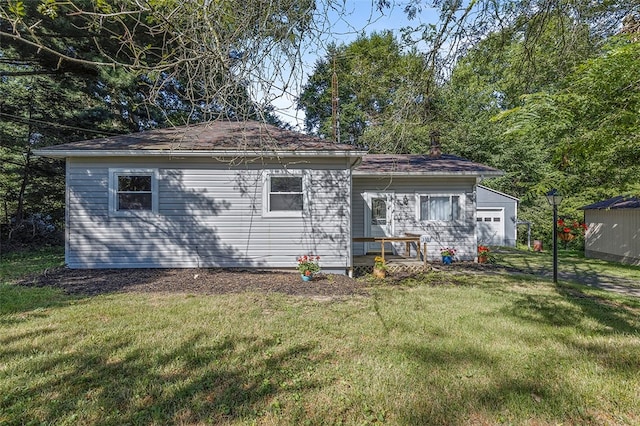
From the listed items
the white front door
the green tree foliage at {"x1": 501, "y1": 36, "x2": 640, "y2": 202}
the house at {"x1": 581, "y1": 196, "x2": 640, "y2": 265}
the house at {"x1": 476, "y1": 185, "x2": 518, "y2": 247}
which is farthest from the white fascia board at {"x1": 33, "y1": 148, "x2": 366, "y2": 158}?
the house at {"x1": 476, "y1": 185, "x2": 518, "y2": 247}

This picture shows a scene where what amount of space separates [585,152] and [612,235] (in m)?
12.1

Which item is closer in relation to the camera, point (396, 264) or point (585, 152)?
point (585, 152)

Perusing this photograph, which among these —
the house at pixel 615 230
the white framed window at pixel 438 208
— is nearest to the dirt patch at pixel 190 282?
the white framed window at pixel 438 208

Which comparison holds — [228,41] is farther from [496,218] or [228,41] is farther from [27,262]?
Answer: [496,218]

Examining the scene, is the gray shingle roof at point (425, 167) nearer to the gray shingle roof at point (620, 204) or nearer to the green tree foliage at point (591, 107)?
the green tree foliage at point (591, 107)

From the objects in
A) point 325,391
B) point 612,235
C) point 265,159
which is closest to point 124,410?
point 325,391

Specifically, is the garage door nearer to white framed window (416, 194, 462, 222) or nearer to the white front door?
white framed window (416, 194, 462, 222)

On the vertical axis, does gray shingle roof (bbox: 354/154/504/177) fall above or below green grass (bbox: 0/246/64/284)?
above

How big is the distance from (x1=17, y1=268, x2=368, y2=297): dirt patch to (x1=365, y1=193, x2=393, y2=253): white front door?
130 inches

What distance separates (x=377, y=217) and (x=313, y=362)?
7.76 meters

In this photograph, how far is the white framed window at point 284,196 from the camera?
7.80 meters

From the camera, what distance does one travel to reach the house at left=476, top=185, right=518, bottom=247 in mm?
18922

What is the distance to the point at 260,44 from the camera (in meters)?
2.80

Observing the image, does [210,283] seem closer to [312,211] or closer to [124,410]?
[312,211]
